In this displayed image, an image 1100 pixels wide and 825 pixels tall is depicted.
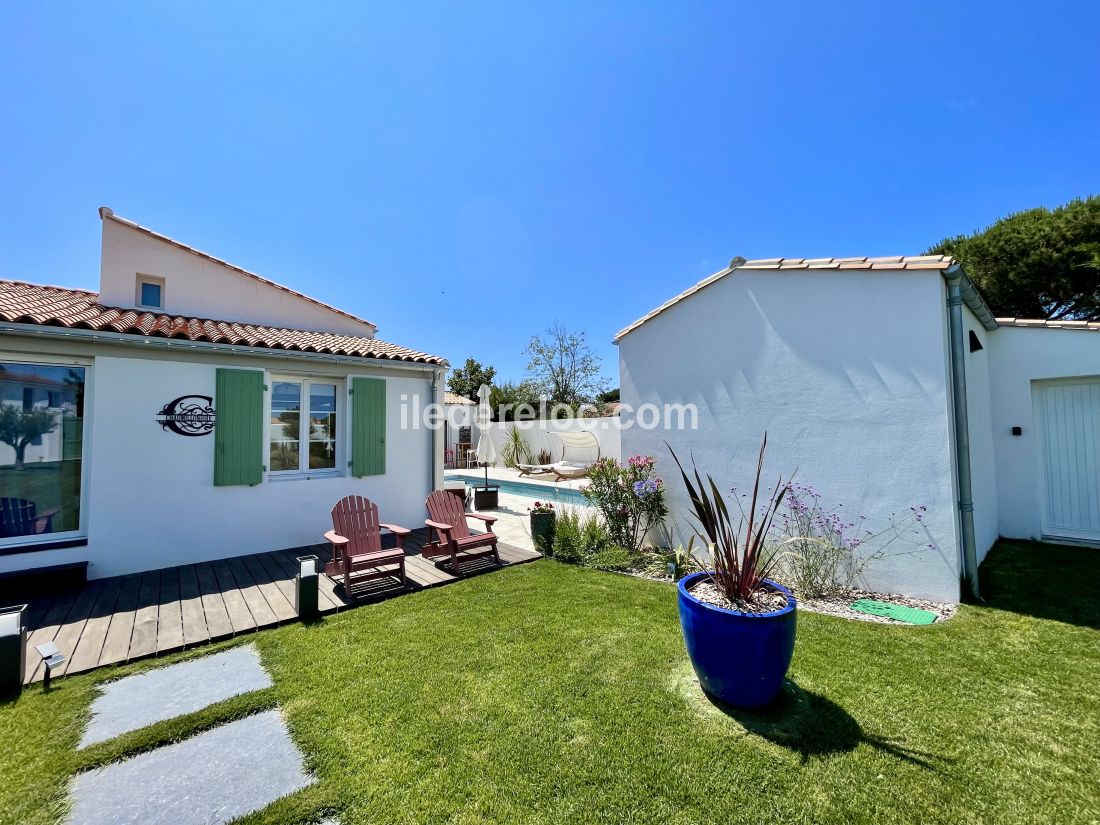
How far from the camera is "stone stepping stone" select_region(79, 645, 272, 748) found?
282 centimetres

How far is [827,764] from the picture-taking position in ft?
8.00

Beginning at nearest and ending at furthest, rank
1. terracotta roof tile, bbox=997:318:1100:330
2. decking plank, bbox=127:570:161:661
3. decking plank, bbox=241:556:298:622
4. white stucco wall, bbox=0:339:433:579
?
decking plank, bbox=127:570:161:661 → decking plank, bbox=241:556:298:622 → white stucco wall, bbox=0:339:433:579 → terracotta roof tile, bbox=997:318:1100:330

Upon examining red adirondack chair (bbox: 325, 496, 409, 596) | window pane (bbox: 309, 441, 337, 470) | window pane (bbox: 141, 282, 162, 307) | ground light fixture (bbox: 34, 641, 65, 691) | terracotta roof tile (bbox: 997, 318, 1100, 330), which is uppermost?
window pane (bbox: 141, 282, 162, 307)

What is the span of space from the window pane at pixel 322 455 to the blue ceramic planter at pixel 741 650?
6.45 metres

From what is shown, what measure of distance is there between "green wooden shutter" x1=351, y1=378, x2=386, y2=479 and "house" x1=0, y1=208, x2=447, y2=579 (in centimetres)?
2

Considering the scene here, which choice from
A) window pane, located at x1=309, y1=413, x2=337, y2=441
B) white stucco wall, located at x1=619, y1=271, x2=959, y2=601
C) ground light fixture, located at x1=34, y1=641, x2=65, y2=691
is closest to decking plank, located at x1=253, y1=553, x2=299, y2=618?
ground light fixture, located at x1=34, y1=641, x2=65, y2=691

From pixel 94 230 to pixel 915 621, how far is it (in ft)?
46.0

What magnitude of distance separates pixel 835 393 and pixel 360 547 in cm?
652

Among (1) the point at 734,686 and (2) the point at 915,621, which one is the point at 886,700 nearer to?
(1) the point at 734,686

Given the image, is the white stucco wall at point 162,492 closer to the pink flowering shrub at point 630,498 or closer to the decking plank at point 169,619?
the decking plank at point 169,619

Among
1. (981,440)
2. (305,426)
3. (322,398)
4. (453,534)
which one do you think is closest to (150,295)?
(322,398)

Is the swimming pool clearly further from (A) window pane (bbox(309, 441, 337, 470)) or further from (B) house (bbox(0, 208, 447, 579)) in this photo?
(A) window pane (bbox(309, 441, 337, 470))

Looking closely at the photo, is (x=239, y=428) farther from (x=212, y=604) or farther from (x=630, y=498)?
(x=630, y=498)

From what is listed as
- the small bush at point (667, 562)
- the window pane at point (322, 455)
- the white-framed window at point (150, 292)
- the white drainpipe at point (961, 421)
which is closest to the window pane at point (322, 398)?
the window pane at point (322, 455)
